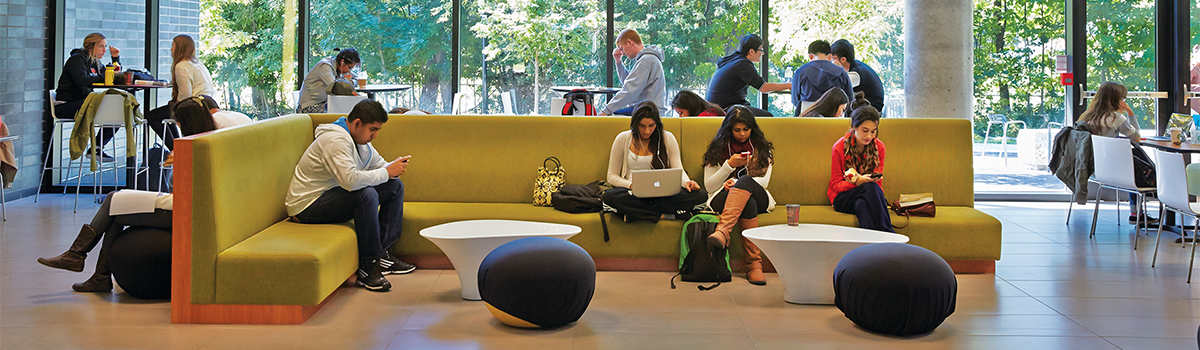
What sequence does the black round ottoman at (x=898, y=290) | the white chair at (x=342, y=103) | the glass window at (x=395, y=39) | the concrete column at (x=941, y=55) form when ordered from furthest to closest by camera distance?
the glass window at (x=395, y=39)
the concrete column at (x=941, y=55)
the white chair at (x=342, y=103)
the black round ottoman at (x=898, y=290)

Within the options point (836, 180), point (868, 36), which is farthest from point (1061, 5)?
point (836, 180)

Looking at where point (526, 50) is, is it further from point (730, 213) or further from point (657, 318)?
point (657, 318)

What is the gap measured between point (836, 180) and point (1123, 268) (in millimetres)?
1693

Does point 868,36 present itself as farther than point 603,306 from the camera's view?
Yes

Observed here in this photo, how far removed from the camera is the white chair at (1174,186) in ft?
16.4

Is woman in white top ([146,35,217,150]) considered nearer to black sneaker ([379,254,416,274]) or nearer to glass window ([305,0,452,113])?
glass window ([305,0,452,113])

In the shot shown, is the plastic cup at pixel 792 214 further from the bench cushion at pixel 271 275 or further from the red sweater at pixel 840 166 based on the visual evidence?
the bench cushion at pixel 271 275

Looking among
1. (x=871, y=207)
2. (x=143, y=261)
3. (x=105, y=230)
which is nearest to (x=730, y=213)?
(x=871, y=207)

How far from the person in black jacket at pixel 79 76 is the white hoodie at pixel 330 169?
12.9 ft

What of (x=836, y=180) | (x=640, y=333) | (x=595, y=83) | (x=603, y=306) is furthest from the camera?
(x=595, y=83)

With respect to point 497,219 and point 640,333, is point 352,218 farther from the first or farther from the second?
point 640,333

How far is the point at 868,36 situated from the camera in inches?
340

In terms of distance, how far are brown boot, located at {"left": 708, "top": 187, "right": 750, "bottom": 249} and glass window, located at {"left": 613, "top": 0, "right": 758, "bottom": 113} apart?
13.5 feet

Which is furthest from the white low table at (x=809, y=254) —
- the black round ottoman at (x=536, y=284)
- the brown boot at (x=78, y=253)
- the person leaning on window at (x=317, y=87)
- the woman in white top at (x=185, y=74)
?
the woman in white top at (x=185, y=74)
